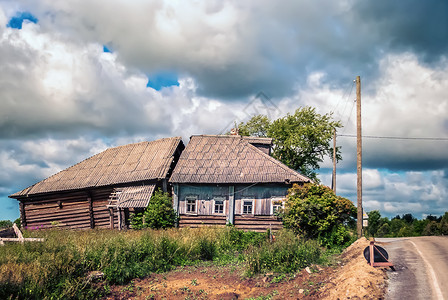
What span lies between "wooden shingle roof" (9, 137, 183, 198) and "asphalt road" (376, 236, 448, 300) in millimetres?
14990

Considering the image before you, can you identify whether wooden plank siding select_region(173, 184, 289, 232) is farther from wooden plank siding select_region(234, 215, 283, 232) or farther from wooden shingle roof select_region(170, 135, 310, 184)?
wooden shingle roof select_region(170, 135, 310, 184)

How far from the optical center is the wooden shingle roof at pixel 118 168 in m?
24.9

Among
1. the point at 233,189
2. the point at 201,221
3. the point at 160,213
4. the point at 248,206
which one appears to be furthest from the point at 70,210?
the point at 248,206

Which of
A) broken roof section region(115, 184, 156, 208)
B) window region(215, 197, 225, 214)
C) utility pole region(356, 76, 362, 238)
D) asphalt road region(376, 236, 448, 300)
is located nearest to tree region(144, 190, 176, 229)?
broken roof section region(115, 184, 156, 208)

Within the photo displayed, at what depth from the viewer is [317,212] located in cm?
1783

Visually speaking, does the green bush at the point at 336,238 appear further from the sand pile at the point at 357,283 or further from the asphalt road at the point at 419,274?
the sand pile at the point at 357,283

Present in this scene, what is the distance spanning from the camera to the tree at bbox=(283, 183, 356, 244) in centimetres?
1770

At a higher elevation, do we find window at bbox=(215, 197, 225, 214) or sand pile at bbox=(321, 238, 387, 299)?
window at bbox=(215, 197, 225, 214)

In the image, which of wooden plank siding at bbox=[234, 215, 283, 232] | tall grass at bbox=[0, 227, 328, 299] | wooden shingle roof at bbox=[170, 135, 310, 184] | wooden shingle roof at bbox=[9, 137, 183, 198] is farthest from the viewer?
wooden shingle roof at bbox=[9, 137, 183, 198]

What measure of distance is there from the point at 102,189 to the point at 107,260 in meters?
13.6

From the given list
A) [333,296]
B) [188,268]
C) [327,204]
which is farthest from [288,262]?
[327,204]

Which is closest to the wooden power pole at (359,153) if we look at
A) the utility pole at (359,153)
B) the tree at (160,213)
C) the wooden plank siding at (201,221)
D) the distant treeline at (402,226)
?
the utility pole at (359,153)

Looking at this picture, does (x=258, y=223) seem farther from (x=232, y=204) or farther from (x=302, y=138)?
(x=302, y=138)

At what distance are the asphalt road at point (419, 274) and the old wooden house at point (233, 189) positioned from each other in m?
7.47
